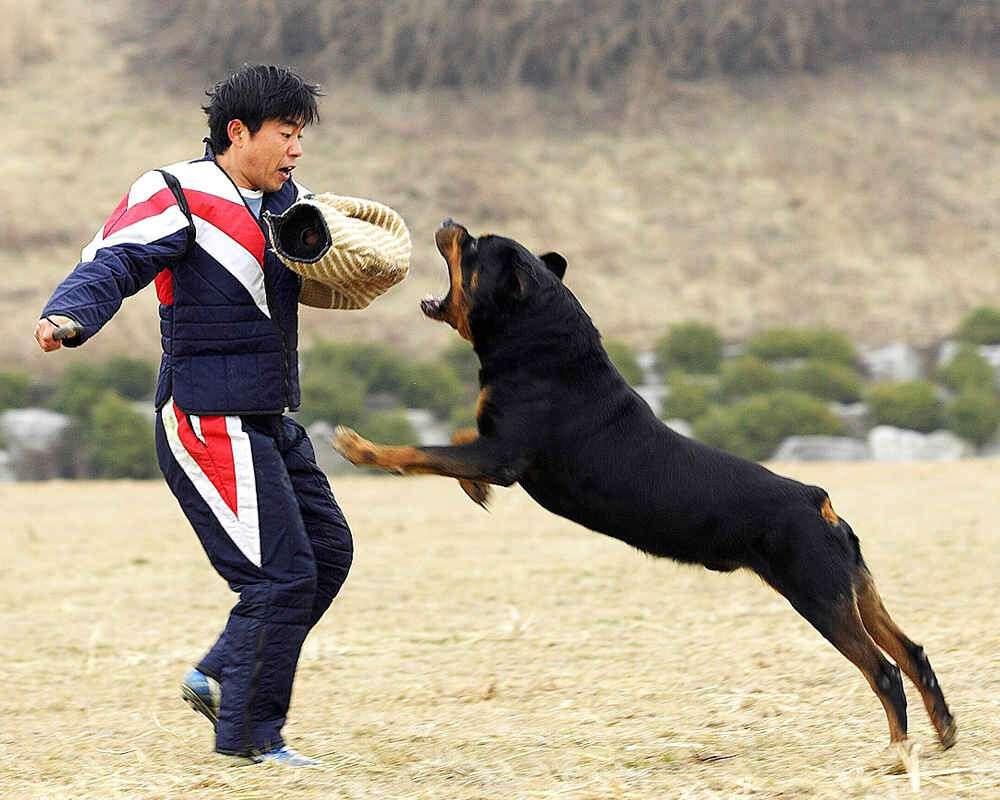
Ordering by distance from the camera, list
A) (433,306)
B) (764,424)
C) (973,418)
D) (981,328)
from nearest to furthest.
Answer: (433,306) → (764,424) → (973,418) → (981,328)

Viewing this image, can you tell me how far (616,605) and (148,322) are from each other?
1087 centimetres

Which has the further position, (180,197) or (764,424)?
(764,424)

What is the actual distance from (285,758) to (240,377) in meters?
1.10

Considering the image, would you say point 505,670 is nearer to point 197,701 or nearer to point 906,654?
point 197,701

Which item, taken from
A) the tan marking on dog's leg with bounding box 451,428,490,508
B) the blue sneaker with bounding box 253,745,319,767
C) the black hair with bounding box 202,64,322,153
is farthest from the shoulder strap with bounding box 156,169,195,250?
the blue sneaker with bounding box 253,745,319,767

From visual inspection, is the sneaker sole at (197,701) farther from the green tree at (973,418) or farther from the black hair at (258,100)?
the green tree at (973,418)

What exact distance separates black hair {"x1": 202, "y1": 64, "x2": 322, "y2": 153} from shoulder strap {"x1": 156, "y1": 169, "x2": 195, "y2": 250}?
18 cm

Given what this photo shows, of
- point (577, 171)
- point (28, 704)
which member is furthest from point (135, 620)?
point (577, 171)

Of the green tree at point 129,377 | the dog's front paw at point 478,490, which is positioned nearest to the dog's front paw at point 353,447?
the dog's front paw at point 478,490

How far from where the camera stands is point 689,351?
1617 cm

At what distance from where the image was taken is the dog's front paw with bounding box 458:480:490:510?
4.31 metres

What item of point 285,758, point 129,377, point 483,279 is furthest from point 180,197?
point 129,377

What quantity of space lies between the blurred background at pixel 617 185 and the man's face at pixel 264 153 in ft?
32.0

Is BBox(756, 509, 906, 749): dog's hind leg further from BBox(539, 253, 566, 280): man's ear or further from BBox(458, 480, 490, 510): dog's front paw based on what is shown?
BBox(539, 253, 566, 280): man's ear
